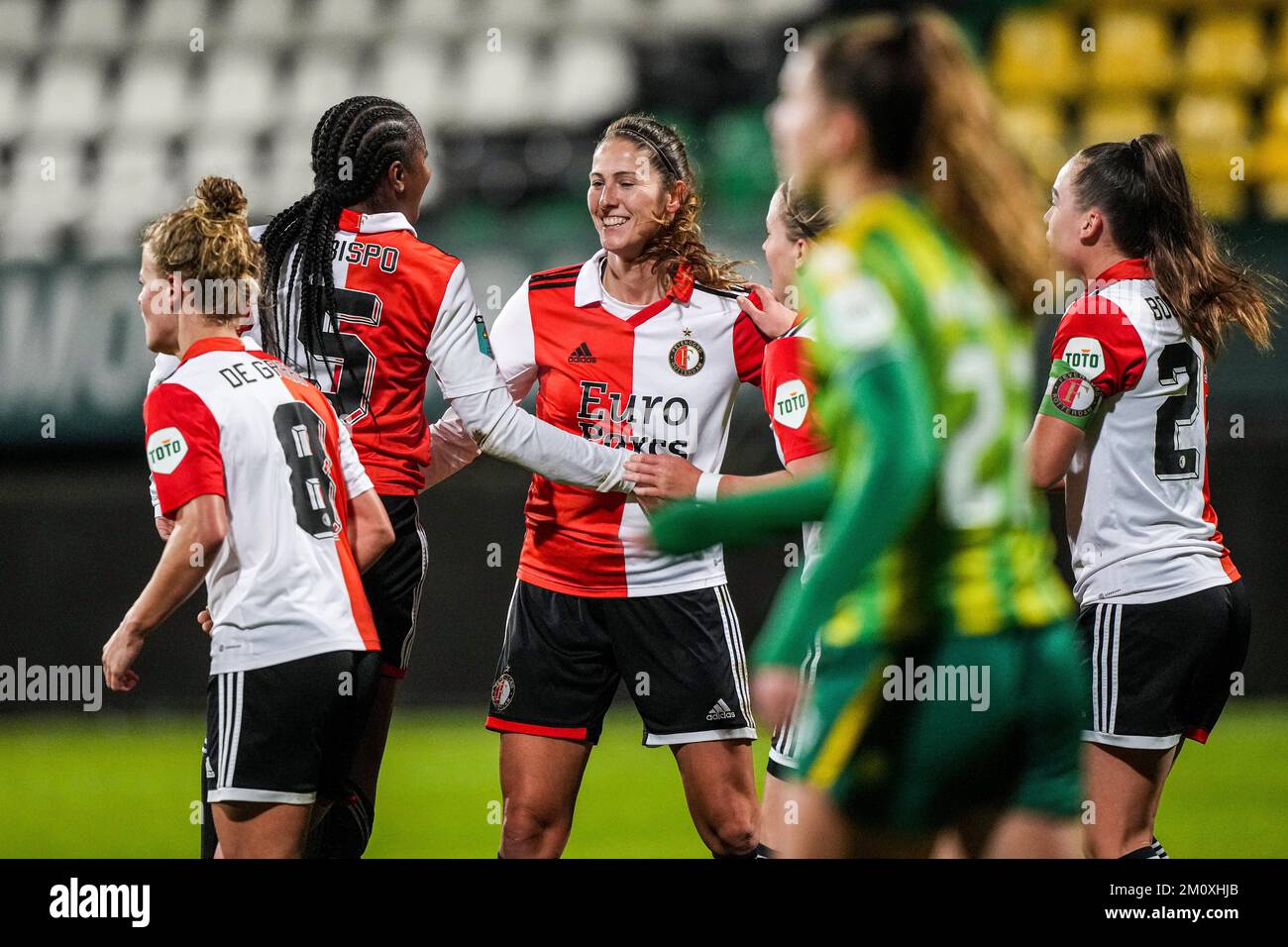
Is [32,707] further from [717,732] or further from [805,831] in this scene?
[805,831]

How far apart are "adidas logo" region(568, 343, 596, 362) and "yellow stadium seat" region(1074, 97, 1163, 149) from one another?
530cm

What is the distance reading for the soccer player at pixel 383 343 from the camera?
132 inches

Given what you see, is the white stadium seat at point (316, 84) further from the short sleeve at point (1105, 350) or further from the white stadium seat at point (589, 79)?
the short sleeve at point (1105, 350)

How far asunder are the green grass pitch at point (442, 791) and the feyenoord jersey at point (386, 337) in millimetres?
1554

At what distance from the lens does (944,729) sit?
1.89 meters

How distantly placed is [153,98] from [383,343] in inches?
212

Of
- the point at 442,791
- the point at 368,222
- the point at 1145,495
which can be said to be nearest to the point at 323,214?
the point at 368,222

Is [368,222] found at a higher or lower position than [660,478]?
higher

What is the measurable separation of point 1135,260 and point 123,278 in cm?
540

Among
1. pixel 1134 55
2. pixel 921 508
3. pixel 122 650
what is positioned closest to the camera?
pixel 921 508

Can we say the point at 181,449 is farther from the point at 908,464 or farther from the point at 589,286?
the point at 908,464

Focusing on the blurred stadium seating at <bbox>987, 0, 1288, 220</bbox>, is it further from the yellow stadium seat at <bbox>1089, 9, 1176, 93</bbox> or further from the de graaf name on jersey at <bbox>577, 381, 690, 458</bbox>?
the de graaf name on jersey at <bbox>577, 381, 690, 458</bbox>

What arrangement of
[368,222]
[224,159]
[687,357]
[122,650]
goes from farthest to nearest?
[224,159], [687,357], [368,222], [122,650]

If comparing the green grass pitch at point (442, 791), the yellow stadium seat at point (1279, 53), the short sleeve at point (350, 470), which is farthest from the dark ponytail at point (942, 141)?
the yellow stadium seat at point (1279, 53)
